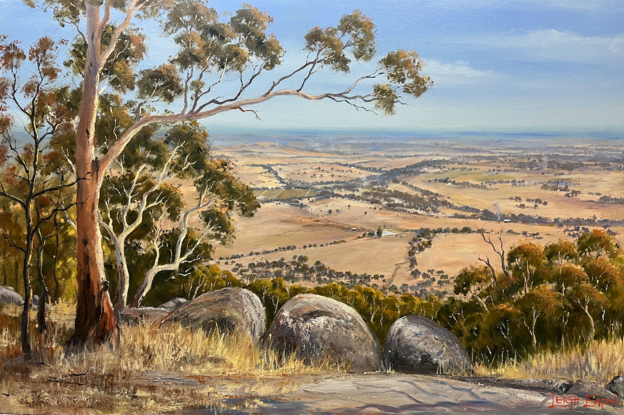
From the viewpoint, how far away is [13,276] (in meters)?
10.3

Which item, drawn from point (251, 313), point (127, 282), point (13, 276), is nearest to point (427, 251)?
point (251, 313)

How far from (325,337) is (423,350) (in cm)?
121

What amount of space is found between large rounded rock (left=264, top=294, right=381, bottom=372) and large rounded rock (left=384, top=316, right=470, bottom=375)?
0.25m

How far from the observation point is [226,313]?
7.17 metres

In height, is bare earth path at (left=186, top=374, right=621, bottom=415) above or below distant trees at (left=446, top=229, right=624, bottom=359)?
below

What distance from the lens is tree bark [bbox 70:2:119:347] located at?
664 centimetres

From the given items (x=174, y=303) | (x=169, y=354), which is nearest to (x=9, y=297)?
(x=174, y=303)

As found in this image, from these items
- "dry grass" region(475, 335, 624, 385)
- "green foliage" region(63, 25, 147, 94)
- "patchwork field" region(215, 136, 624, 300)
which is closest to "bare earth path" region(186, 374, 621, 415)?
"dry grass" region(475, 335, 624, 385)

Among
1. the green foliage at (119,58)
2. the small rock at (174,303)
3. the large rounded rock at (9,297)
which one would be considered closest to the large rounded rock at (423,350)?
the small rock at (174,303)

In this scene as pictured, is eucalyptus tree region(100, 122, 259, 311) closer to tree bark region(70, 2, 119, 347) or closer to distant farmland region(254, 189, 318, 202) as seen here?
distant farmland region(254, 189, 318, 202)

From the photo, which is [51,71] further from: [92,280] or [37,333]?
[37,333]

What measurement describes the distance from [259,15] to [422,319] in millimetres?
4450
